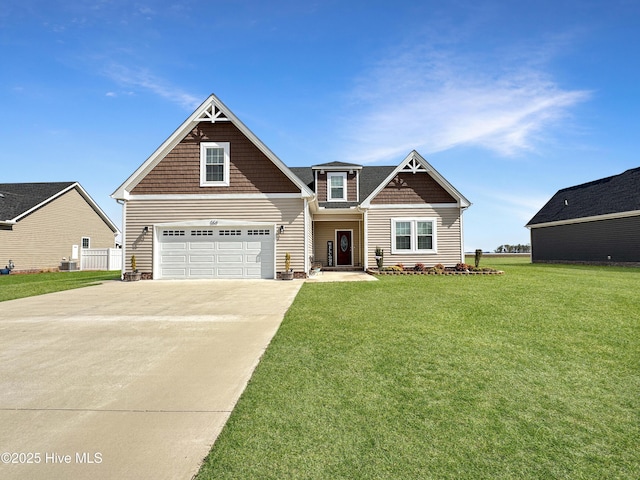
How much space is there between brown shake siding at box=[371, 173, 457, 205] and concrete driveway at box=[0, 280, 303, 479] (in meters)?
11.9

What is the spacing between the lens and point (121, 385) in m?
3.95

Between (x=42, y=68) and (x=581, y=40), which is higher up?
(x=581, y=40)

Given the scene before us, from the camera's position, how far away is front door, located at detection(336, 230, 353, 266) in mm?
21094

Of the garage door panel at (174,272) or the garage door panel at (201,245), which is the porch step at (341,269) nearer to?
the garage door panel at (201,245)

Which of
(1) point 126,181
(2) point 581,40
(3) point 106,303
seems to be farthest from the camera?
(1) point 126,181

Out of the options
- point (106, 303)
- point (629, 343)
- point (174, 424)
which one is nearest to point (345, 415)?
point (174, 424)

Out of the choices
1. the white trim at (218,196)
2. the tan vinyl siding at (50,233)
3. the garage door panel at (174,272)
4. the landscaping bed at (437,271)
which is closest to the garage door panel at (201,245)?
the garage door panel at (174,272)

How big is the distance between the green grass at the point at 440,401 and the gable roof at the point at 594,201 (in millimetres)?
20171

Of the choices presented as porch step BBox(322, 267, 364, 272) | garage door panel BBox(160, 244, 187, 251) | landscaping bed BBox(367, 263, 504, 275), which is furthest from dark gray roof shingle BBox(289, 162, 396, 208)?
garage door panel BBox(160, 244, 187, 251)

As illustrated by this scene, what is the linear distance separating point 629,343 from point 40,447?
23.8 feet

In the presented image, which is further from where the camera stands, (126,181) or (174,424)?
(126,181)

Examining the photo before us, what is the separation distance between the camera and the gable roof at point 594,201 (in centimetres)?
2223

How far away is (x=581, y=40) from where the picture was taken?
1215 centimetres

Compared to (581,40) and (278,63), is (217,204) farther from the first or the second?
(581,40)
